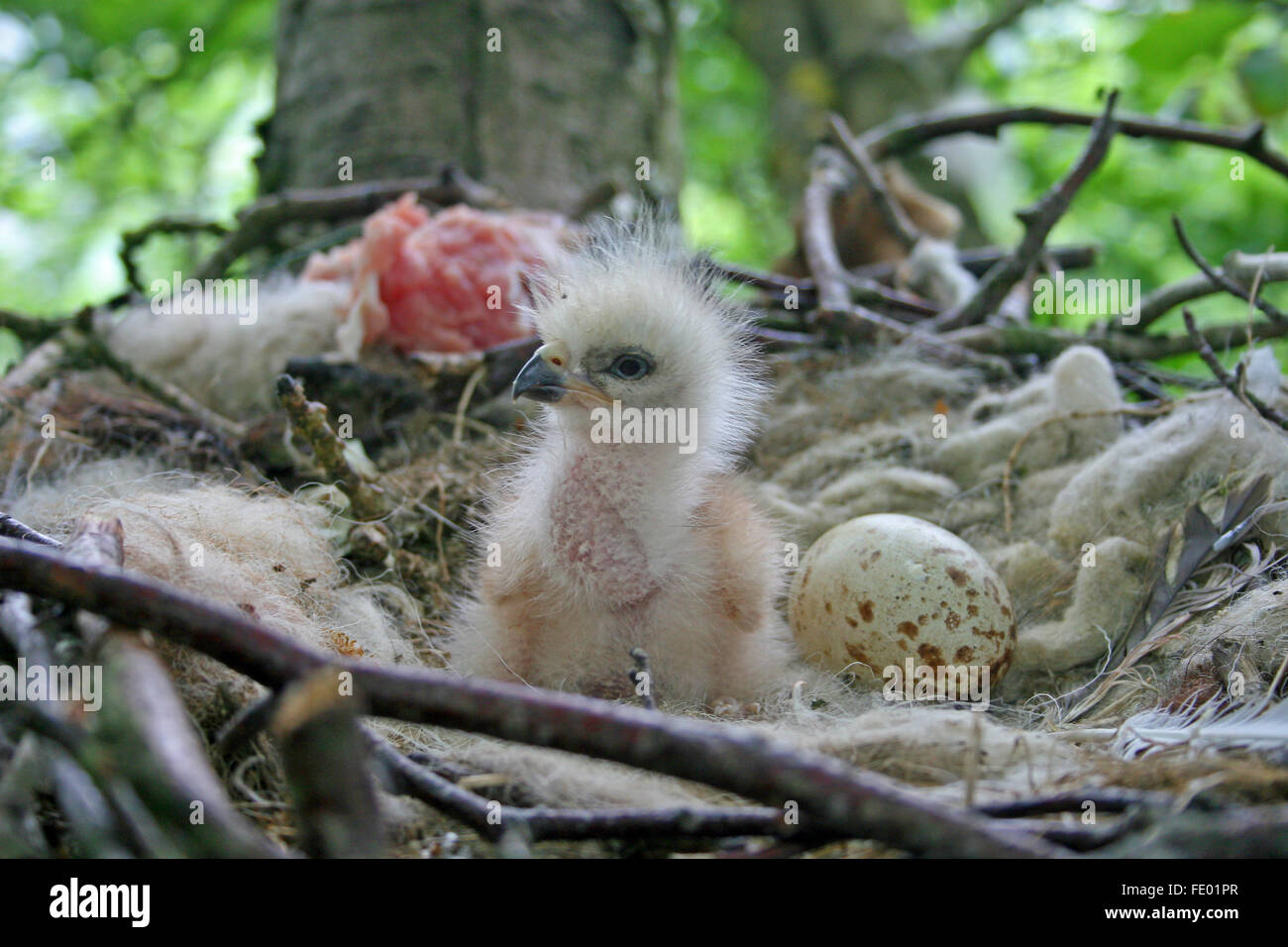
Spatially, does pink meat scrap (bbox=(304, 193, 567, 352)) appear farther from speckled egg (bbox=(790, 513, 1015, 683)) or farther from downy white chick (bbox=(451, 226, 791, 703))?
speckled egg (bbox=(790, 513, 1015, 683))

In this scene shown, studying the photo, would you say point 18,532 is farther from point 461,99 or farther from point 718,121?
point 718,121

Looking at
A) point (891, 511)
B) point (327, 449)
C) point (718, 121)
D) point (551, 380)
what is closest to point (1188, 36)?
point (891, 511)

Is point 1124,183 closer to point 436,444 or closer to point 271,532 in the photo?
point 436,444

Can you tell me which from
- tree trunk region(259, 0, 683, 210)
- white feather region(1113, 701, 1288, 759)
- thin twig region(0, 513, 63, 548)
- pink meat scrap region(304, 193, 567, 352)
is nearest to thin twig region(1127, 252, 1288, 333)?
white feather region(1113, 701, 1288, 759)

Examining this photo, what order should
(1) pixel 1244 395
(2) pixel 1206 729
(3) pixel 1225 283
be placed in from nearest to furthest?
(2) pixel 1206 729 → (1) pixel 1244 395 → (3) pixel 1225 283

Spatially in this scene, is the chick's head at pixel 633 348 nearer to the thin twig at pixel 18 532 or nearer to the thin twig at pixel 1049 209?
the thin twig at pixel 18 532

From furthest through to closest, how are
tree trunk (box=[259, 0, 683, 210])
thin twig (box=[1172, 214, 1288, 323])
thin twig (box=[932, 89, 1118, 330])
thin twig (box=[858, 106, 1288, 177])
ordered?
1. tree trunk (box=[259, 0, 683, 210])
2. thin twig (box=[858, 106, 1288, 177])
3. thin twig (box=[932, 89, 1118, 330])
4. thin twig (box=[1172, 214, 1288, 323])

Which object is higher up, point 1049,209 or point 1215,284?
point 1049,209
